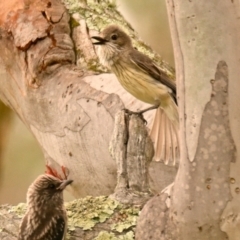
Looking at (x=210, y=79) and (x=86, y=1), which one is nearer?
(x=210, y=79)

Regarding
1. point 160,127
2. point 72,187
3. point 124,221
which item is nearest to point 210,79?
point 124,221

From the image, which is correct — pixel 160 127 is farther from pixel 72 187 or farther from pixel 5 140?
pixel 5 140

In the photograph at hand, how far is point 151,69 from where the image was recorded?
3.85 m

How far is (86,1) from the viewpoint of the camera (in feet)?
15.3

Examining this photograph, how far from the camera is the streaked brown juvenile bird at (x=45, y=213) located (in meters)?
2.98

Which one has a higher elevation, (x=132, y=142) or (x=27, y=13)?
(x=27, y=13)

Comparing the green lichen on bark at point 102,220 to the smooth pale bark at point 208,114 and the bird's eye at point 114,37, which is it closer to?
the smooth pale bark at point 208,114

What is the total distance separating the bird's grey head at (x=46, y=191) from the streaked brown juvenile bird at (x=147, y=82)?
567mm

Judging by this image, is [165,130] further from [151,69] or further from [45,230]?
[45,230]

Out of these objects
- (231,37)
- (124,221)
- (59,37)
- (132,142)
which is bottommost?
(124,221)

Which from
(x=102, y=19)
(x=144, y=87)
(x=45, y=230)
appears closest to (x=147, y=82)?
(x=144, y=87)

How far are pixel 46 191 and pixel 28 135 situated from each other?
3842mm

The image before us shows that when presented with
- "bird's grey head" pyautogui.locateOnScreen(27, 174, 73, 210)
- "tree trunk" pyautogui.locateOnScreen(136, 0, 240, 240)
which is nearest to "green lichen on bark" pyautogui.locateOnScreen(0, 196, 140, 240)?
"bird's grey head" pyautogui.locateOnScreen(27, 174, 73, 210)

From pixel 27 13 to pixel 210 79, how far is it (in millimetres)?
2364
